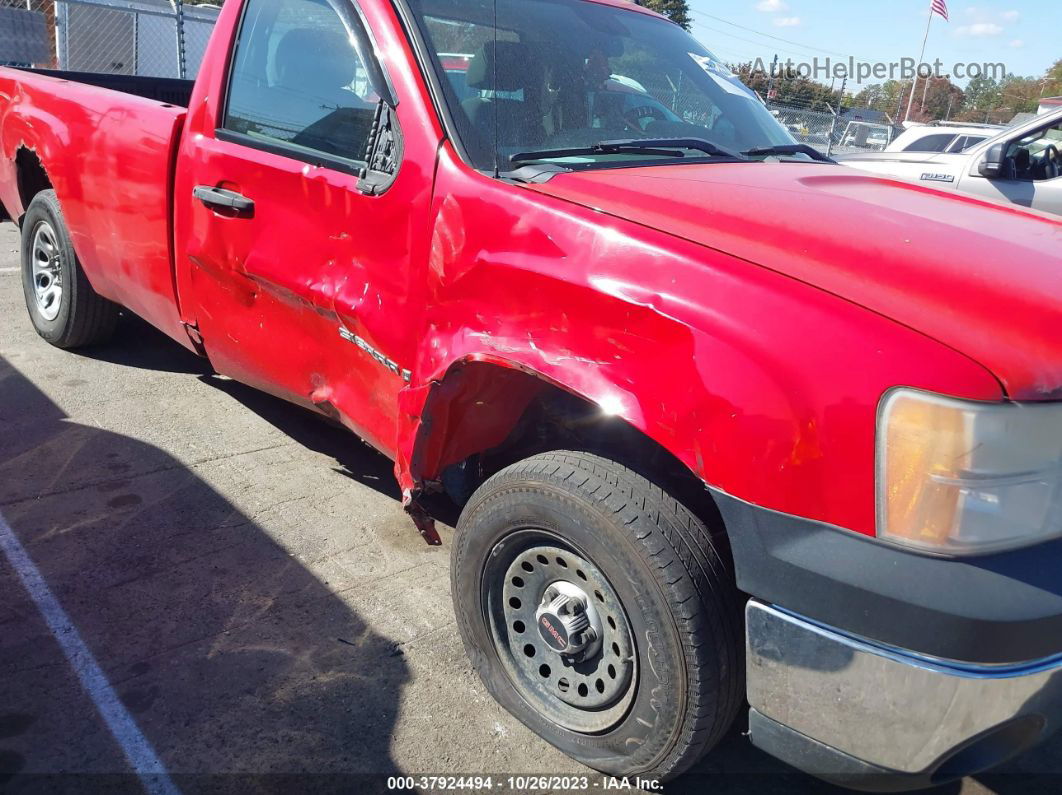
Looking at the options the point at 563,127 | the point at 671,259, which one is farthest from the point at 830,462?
the point at 563,127

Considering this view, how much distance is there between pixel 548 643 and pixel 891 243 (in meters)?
1.29

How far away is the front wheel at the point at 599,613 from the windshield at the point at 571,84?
0.94 meters

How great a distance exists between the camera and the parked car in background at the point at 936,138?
11.0m

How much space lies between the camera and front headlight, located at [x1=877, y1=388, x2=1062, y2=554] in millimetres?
1642

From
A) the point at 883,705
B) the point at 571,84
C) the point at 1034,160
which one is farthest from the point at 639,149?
the point at 1034,160

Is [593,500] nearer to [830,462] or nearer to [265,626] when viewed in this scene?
[830,462]

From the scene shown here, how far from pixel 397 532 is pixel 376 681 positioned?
2.95 feet

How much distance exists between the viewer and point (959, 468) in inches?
64.8

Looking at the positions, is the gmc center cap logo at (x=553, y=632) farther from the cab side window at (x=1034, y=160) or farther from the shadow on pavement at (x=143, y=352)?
the cab side window at (x=1034, y=160)

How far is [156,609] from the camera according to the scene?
2.88 metres

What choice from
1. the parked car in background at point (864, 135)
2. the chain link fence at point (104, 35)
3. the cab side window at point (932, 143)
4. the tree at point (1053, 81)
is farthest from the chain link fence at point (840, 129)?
the tree at point (1053, 81)

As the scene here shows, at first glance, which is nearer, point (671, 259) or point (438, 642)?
point (671, 259)

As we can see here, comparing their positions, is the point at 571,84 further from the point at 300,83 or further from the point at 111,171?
the point at 111,171

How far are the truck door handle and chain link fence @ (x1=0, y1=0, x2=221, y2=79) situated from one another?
678 centimetres
